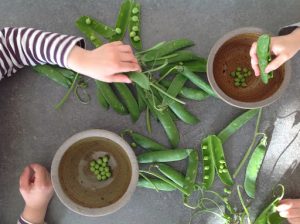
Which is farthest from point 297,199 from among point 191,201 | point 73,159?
point 73,159

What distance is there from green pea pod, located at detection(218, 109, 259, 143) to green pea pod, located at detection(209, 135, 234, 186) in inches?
1.4

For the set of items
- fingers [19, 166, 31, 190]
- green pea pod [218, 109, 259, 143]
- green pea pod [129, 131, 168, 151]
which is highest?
green pea pod [218, 109, 259, 143]

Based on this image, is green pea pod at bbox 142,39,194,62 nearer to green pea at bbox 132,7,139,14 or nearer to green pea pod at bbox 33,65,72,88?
green pea at bbox 132,7,139,14

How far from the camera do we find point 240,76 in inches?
45.0

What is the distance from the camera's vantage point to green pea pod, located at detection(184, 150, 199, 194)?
1.16 metres

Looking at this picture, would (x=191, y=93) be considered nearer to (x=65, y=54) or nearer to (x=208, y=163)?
(x=208, y=163)

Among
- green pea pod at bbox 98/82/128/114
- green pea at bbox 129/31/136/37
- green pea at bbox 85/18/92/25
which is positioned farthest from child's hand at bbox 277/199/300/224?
green pea at bbox 85/18/92/25

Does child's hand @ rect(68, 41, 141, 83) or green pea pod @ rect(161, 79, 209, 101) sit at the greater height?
child's hand @ rect(68, 41, 141, 83)

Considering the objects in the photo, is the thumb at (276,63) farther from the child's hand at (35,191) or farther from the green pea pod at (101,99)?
the child's hand at (35,191)

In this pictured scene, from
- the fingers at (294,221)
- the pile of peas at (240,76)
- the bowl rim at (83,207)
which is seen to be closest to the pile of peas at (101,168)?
the bowl rim at (83,207)

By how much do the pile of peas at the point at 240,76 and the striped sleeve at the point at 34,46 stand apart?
413 millimetres

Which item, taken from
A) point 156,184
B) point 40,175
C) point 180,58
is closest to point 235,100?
point 180,58

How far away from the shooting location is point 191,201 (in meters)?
1.21

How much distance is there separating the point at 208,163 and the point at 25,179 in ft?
1.63
